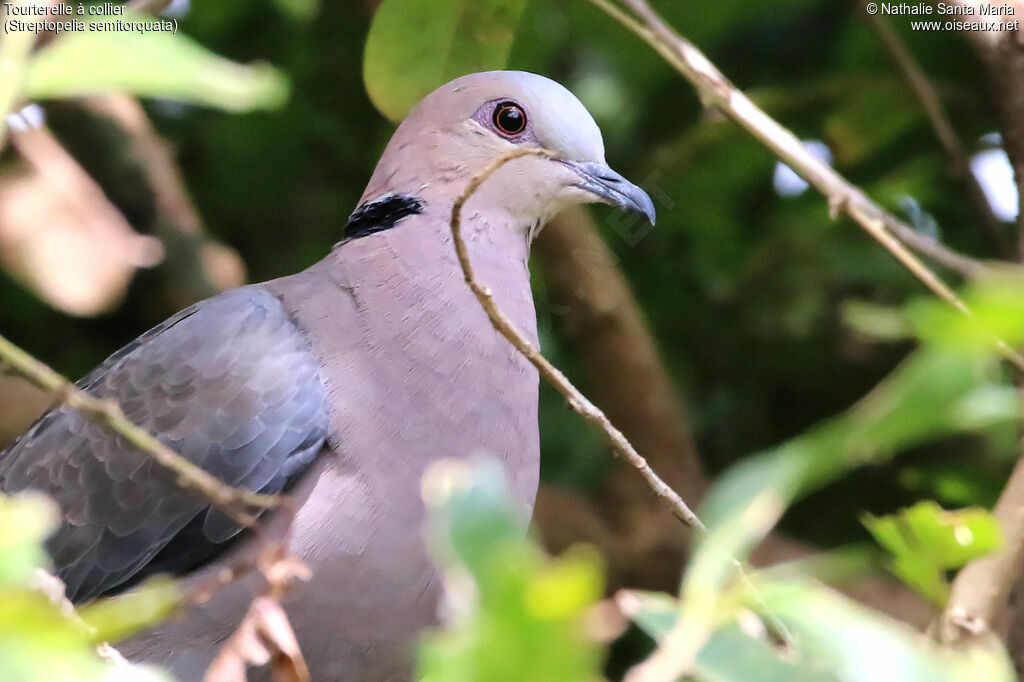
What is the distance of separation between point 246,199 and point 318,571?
84.8 inches

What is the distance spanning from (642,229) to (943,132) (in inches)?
33.7

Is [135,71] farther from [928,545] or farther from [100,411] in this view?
[928,545]

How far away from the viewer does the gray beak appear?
7.57 feet

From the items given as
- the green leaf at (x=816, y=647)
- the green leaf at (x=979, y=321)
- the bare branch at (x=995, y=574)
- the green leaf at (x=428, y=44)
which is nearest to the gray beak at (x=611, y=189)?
the green leaf at (x=428, y=44)

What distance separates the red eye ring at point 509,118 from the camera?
94.5 inches

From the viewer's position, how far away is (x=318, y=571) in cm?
178

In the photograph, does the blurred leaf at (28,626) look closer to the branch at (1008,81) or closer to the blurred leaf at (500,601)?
A: the blurred leaf at (500,601)

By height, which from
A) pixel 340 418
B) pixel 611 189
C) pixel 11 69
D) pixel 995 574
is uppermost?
pixel 11 69

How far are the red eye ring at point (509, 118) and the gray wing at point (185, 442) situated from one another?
1.90 ft

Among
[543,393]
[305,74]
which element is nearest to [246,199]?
[305,74]

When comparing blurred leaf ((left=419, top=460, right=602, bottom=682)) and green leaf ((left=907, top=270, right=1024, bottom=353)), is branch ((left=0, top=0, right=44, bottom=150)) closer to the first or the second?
blurred leaf ((left=419, top=460, right=602, bottom=682))

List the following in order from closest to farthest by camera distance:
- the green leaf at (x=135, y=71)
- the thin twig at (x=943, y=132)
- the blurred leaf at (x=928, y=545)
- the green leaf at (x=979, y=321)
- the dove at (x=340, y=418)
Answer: the green leaf at (x=979, y=321) → the green leaf at (x=135, y=71) → the blurred leaf at (x=928, y=545) → the dove at (x=340, y=418) → the thin twig at (x=943, y=132)

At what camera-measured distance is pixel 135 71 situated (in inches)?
25.7

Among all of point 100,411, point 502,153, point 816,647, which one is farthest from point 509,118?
point 816,647
